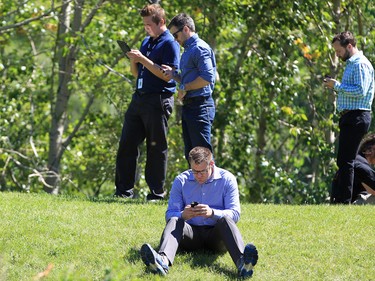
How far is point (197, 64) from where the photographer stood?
10969mm

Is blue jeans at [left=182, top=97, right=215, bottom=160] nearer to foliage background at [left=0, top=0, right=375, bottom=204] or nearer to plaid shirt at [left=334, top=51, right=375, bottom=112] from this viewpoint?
plaid shirt at [left=334, top=51, right=375, bottom=112]

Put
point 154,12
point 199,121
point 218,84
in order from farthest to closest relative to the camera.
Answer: point 218,84
point 154,12
point 199,121

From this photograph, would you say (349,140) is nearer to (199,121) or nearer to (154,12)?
(199,121)

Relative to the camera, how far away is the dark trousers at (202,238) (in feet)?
28.9

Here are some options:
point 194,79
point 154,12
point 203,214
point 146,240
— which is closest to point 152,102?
point 194,79

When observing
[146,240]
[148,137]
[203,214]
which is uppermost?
[148,137]

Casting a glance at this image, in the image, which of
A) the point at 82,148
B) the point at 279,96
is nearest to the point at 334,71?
the point at 279,96

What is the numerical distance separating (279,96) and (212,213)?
967 centimetres

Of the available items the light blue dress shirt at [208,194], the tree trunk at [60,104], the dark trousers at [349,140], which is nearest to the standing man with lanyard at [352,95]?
the dark trousers at [349,140]

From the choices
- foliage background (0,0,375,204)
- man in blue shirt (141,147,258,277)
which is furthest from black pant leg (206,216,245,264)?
foliage background (0,0,375,204)

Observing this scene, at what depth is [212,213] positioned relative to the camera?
29.7 feet

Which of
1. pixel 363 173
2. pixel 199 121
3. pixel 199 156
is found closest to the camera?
pixel 199 156

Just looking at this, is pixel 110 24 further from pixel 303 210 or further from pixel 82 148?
pixel 303 210

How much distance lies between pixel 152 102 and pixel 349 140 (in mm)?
2381
